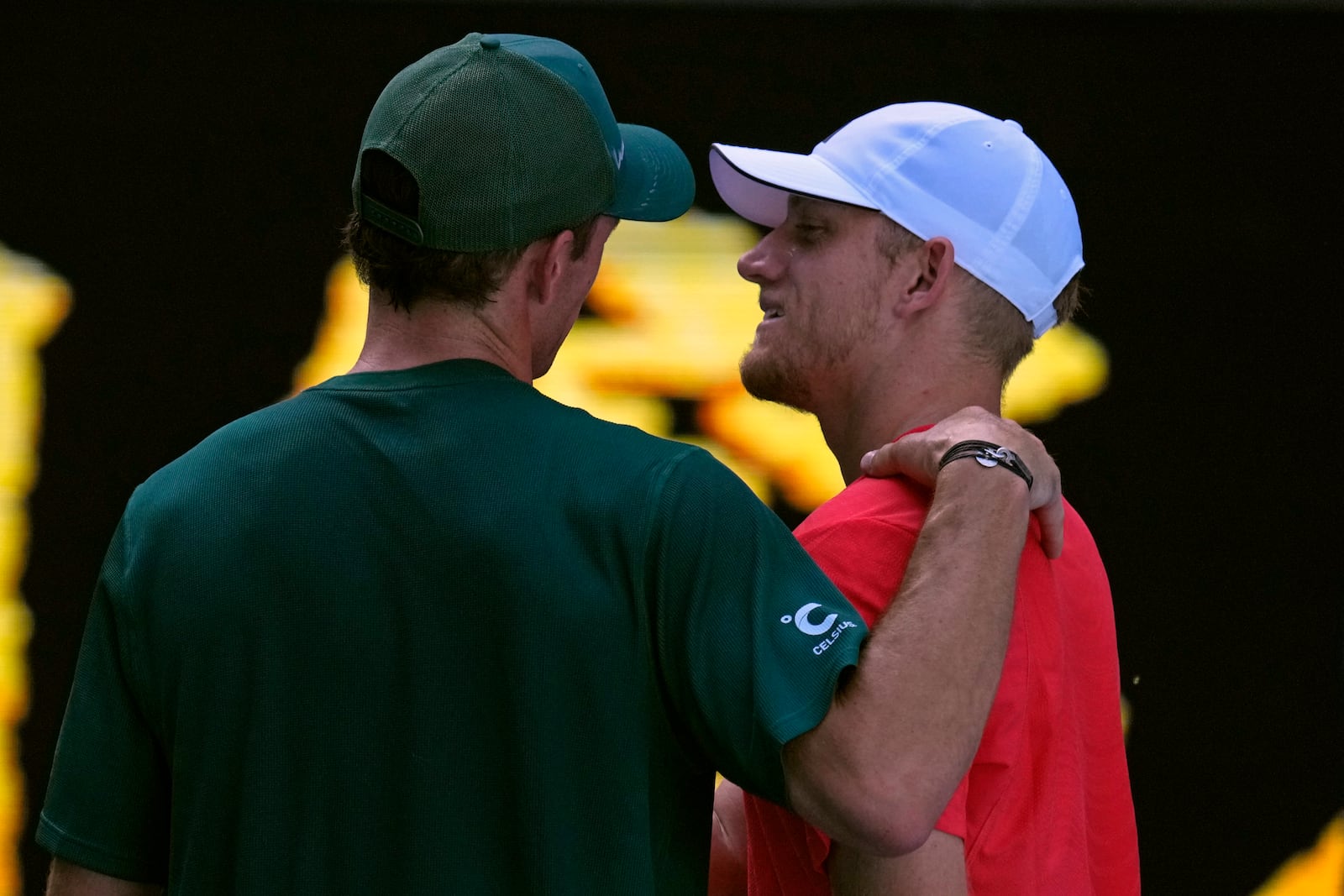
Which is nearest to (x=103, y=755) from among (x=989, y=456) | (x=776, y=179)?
(x=989, y=456)

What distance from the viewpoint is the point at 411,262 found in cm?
108

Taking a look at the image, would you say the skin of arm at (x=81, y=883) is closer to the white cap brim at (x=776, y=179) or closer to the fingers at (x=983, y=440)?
the fingers at (x=983, y=440)

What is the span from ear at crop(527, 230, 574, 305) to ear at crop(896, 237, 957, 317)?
0.49 metres

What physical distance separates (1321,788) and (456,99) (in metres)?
1.77

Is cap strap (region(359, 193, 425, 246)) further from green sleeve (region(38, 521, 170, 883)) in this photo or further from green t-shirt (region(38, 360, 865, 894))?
green sleeve (region(38, 521, 170, 883))

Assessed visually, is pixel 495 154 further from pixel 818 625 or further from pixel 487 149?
pixel 818 625

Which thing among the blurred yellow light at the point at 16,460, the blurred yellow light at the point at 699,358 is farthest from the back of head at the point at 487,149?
the blurred yellow light at the point at 16,460

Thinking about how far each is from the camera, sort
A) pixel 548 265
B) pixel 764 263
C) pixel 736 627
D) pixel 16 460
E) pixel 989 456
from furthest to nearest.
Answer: pixel 16 460 < pixel 764 263 < pixel 989 456 < pixel 548 265 < pixel 736 627

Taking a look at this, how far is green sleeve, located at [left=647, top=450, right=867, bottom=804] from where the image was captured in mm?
976

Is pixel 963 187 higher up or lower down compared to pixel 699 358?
higher up

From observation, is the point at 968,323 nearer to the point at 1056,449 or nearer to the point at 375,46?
the point at 1056,449

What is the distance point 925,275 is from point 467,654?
0.70 meters

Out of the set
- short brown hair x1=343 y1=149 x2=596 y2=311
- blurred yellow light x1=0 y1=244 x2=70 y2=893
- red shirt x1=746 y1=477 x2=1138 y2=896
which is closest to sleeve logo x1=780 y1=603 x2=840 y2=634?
red shirt x1=746 y1=477 x2=1138 y2=896

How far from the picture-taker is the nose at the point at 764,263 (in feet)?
5.21
